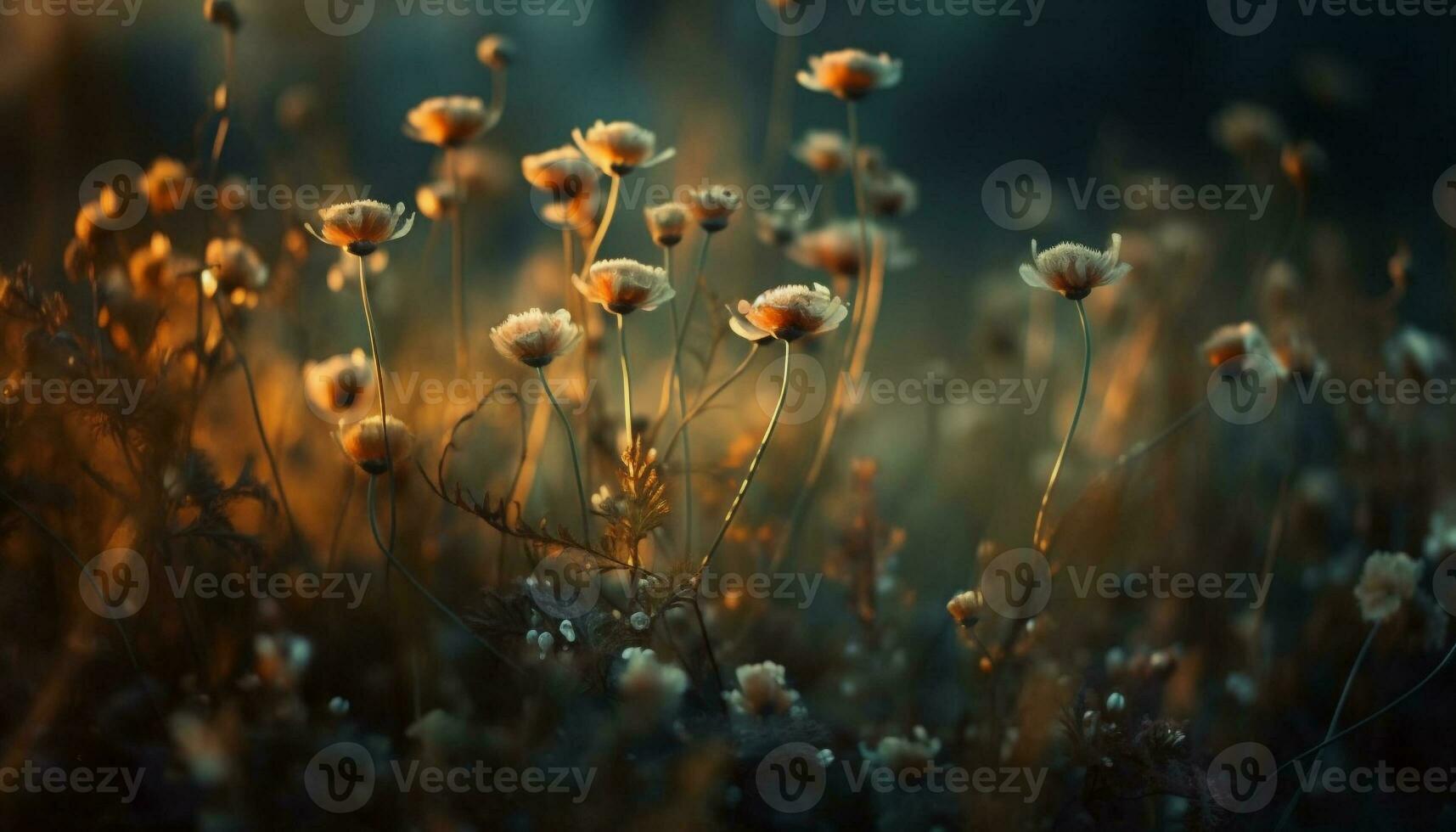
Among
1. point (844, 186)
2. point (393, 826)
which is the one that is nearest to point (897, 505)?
point (393, 826)

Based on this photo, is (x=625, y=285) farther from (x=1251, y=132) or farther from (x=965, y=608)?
(x=1251, y=132)

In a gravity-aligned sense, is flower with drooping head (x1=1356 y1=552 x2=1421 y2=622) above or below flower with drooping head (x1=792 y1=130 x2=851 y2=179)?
below

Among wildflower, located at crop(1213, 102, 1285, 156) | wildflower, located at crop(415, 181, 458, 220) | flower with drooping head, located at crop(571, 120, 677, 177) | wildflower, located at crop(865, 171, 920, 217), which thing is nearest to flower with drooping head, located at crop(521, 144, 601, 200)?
flower with drooping head, located at crop(571, 120, 677, 177)

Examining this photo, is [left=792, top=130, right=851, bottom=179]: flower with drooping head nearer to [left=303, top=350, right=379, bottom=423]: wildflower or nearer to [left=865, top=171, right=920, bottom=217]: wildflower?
[left=865, top=171, right=920, bottom=217]: wildflower

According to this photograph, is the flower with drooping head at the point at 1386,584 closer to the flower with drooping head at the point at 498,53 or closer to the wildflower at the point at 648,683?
the wildflower at the point at 648,683

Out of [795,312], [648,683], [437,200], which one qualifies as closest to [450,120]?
[437,200]

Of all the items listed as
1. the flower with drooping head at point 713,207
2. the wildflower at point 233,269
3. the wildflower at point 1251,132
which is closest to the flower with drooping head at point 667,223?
the flower with drooping head at point 713,207
